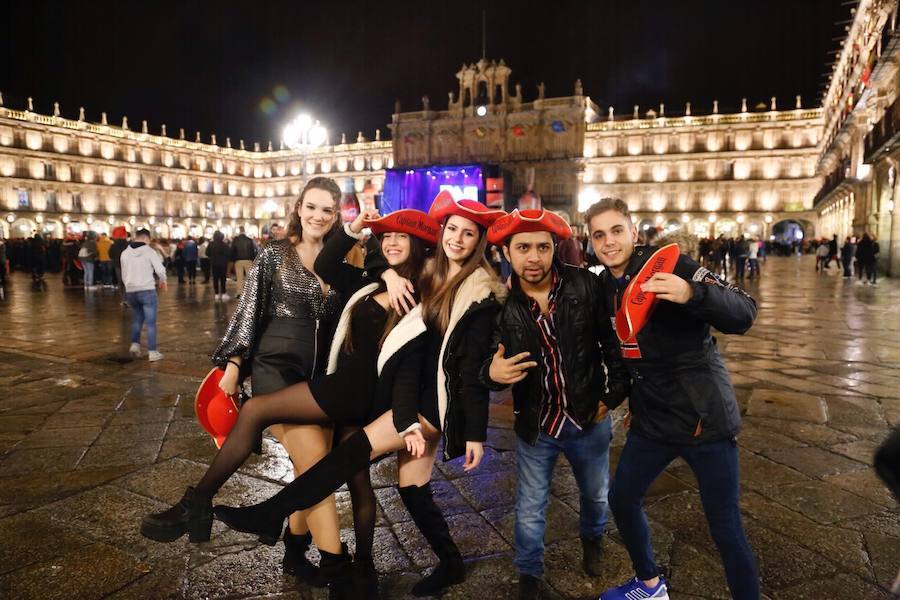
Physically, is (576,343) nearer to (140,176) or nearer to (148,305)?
(148,305)

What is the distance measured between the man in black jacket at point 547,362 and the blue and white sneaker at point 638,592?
0.27 m

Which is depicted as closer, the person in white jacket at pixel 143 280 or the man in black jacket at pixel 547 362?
the man in black jacket at pixel 547 362

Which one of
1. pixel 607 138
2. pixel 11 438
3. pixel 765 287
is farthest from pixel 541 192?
pixel 11 438

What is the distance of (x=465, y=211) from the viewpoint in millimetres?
1993

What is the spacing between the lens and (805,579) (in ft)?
7.02

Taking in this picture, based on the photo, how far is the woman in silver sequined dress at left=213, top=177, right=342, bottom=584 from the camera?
2.25 metres

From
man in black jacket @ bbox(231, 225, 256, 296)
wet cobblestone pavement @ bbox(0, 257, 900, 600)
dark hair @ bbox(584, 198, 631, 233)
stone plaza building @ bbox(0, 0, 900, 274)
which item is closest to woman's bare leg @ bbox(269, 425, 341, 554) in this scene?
wet cobblestone pavement @ bbox(0, 257, 900, 600)

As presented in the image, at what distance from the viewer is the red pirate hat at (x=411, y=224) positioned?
6.93 feet

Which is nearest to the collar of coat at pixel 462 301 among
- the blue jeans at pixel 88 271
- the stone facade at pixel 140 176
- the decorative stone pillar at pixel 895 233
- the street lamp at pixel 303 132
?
the street lamp at pixel 303 132

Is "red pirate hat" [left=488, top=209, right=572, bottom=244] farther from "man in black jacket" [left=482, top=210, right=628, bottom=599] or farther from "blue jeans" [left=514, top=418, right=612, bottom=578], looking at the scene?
"blue jeans" [left=514, top=418, right=612, bottom=578]

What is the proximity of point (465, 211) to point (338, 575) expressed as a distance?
4.42 feet

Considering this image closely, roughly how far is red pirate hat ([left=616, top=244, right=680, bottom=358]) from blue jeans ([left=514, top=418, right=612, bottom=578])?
52 cm

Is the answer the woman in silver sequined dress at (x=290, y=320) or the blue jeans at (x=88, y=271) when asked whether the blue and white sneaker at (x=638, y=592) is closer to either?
the woman in silver sequined dress at (x=290, y=320)

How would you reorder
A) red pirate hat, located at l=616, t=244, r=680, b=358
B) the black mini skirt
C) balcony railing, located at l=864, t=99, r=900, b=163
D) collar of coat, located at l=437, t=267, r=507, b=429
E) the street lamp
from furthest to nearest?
balcony railing, located at l=864, t=99, r=900, b=163, the street lamp, the black mini skirt, collar of coat, located at l=437, t=267, r=507, b=429, red pirate hat, located at l=616, t=244, r=680, b=358
